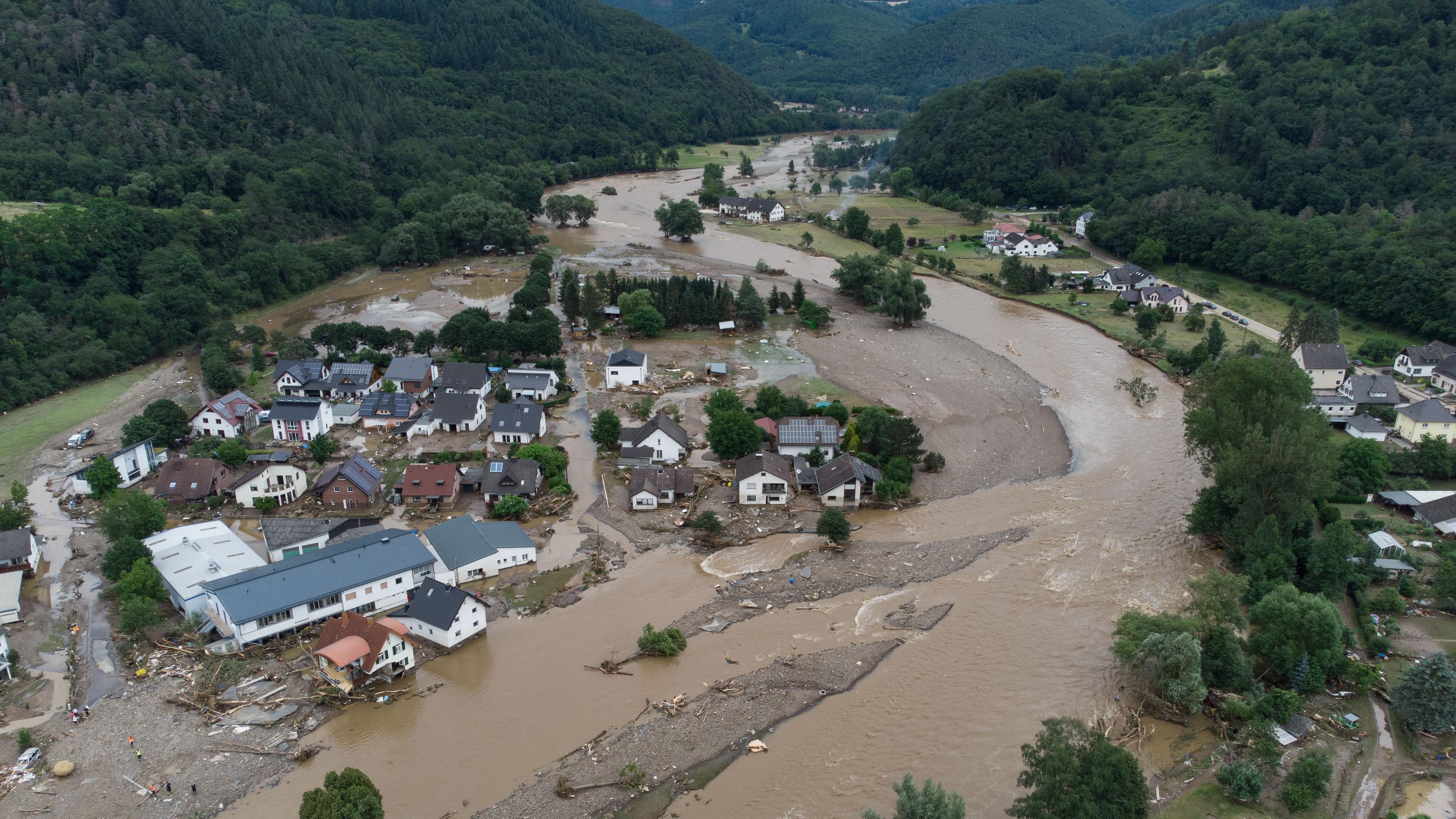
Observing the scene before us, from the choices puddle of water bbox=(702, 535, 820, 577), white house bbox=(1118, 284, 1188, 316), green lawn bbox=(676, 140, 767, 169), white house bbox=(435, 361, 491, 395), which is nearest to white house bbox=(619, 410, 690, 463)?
puddle of water bbox=(702, 535, 820, 577)

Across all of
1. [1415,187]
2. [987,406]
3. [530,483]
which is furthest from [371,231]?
[1415,187]

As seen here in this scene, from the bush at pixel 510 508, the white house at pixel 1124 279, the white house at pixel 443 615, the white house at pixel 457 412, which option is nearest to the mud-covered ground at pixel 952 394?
the bush at pixel 510 508

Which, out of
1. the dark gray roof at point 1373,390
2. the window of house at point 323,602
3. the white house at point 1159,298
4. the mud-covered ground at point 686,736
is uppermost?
the white house at point 1159,298

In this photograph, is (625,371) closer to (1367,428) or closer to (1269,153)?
(1367,428)

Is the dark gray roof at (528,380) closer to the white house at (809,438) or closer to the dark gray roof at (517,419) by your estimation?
the dark gray roof at (517,419)

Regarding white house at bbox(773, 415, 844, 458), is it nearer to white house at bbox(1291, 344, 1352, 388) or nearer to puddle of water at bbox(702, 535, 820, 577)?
puddle of water at bbox(702, 535, 820, 577)

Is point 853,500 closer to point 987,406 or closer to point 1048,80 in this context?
point 987,406
